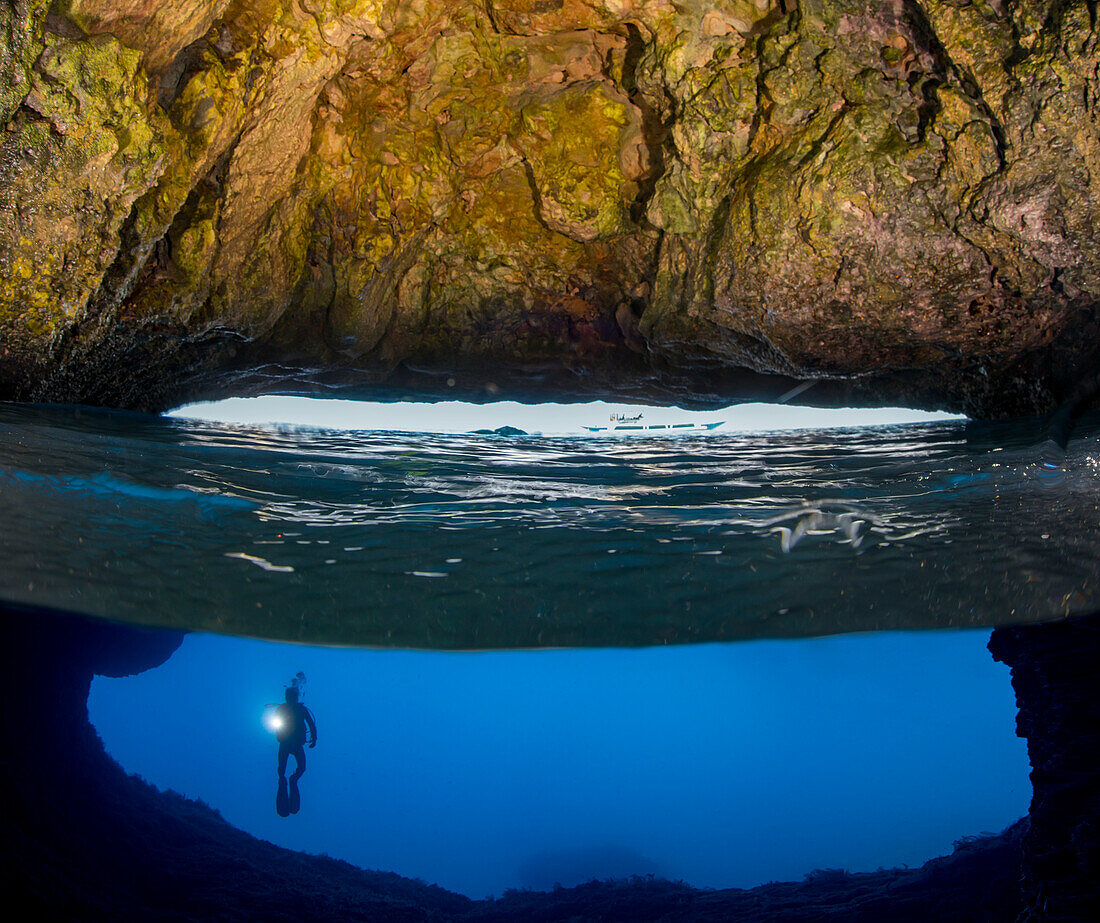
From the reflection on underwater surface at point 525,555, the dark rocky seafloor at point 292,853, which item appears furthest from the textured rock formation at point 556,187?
the dark rocky seafloor at point 292,853

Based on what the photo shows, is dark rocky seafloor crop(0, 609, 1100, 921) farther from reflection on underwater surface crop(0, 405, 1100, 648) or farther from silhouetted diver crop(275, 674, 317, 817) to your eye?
silhouetted diver crop(275, 674, 317, 817)

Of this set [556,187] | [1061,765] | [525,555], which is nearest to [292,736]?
[525,555]

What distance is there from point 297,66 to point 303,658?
5120mm

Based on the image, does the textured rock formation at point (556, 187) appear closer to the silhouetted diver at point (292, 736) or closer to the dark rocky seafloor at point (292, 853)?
the dark rocky seafloor at point (292, 853)

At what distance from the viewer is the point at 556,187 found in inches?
248

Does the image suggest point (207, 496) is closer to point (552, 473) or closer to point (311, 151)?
point (552, 473)

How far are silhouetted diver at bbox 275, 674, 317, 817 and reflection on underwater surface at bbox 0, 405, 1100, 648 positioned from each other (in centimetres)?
510

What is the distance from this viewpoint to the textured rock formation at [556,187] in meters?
4.11

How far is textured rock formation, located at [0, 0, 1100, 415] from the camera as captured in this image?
4109 millimetres

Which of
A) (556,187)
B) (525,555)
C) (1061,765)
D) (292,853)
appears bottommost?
(292,853)

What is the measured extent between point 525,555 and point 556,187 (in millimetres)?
4221

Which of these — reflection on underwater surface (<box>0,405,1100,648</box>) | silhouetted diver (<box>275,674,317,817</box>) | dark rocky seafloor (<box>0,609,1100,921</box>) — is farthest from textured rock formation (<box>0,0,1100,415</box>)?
silhouetted diver (<box>275,674,317,817</box>)

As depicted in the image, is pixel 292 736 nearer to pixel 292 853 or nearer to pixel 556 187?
pixel 292 853

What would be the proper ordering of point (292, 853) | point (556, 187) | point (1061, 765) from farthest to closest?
point (292, 853), point (556, 187), point (1061, 765)
